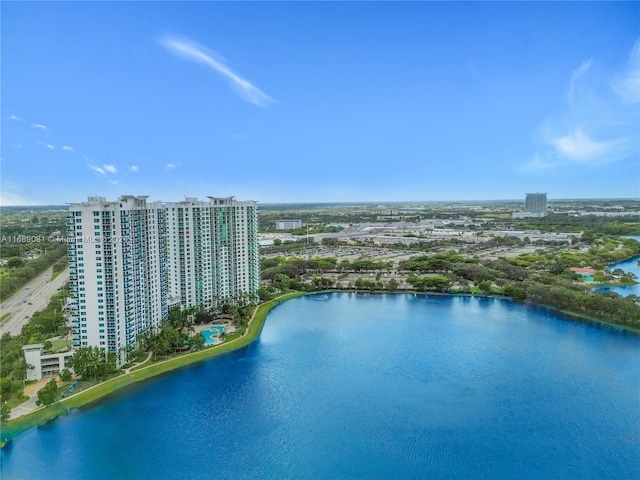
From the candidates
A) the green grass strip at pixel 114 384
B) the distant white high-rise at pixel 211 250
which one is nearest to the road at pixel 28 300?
the distant white high-rise at pixel 211 250

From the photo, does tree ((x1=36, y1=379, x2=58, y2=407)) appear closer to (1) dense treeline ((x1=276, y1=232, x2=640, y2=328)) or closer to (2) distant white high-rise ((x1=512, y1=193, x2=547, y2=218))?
(1) dense treeline ((x1=276, y1=232, x2=640, y2=328))

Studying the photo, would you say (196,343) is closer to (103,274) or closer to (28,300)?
(103,274)

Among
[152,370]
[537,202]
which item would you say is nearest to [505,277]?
[152,370]

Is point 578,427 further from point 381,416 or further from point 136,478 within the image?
point 136,478

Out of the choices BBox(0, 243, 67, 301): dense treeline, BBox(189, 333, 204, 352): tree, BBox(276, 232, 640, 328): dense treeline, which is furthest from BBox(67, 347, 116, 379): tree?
BBox(276, 232, 640, 328): dense treeline

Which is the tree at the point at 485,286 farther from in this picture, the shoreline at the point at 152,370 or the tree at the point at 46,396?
the tree at the point at 46,396

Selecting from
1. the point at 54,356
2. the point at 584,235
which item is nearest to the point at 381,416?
the point at 54,356
